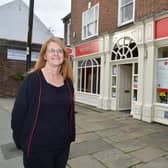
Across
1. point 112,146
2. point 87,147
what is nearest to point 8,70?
point 87,147

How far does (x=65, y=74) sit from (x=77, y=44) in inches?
427

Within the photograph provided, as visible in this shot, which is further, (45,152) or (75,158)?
(75,158)

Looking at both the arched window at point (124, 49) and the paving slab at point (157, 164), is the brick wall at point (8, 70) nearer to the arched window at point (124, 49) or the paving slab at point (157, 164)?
the arched window at point (124, 49)

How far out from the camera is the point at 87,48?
11.6m

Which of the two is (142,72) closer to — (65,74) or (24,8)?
(65,74)

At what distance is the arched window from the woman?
267 inches

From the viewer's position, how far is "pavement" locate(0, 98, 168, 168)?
3879 mm

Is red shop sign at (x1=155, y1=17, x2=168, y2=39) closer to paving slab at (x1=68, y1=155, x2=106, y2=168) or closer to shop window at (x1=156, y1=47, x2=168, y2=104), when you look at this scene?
shop window at (x1=156, y1=47, x2=168, y2=104)

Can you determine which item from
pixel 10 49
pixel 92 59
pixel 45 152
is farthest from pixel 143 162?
pixel 10 49

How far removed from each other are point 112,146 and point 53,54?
11.4ft

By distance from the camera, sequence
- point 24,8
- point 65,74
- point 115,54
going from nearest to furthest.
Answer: point 65,74 < point 115,54 < point 24,8

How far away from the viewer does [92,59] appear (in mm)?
11391

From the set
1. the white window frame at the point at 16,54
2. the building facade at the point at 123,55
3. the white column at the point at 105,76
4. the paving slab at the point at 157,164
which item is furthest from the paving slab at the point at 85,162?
the white window frame at the point at 16,54

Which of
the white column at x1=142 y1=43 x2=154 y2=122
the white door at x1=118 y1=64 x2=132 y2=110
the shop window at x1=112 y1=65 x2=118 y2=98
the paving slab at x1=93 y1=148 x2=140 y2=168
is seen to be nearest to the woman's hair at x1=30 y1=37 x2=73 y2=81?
the paving slab at x1=93 y1=148 x2=140 y2=168
